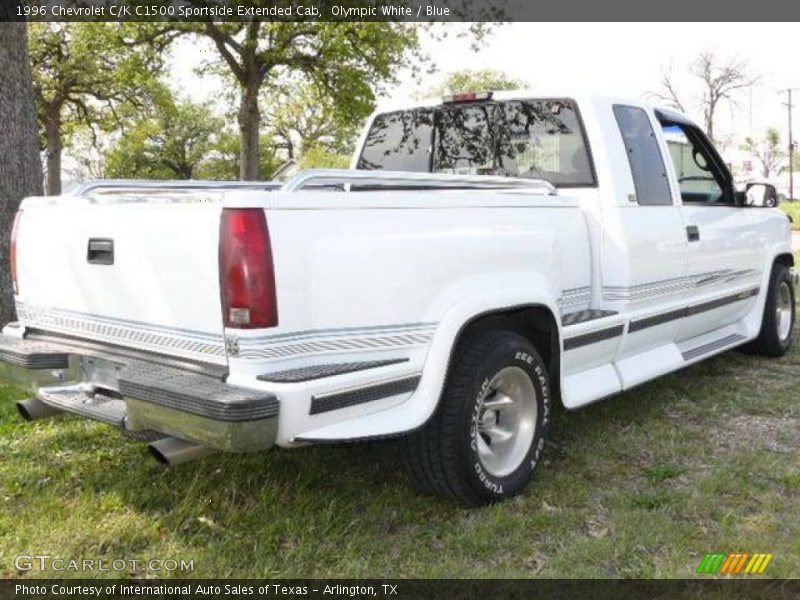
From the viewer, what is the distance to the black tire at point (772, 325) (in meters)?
6.41

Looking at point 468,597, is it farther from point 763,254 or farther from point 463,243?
point 763,254

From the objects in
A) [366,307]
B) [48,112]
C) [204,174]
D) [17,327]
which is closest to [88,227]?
[17,327]

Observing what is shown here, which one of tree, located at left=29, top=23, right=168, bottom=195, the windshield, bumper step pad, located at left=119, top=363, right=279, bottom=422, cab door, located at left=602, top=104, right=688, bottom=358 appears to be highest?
tree, located at left=29, top=23, right=168, bottom=195

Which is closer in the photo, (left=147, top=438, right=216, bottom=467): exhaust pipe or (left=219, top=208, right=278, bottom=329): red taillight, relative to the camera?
(left=219, top=208, right=278, bottom=329): red taillight

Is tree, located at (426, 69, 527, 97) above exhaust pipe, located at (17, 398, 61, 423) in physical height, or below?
above

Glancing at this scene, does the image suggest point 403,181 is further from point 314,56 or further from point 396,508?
point 314,56

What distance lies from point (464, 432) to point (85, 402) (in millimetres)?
1629

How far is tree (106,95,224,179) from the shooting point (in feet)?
133

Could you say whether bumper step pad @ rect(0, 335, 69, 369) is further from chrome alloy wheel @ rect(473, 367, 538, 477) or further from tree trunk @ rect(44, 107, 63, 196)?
tree trunk @ rect(44, 107, 63, 196)

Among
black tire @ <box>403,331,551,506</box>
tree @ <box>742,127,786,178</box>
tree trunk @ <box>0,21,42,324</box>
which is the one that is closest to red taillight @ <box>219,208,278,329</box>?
black tire @ <box>403,331,551,506</box>

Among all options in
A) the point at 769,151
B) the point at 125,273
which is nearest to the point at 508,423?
the point at 125,273

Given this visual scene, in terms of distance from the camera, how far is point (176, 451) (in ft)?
9.95

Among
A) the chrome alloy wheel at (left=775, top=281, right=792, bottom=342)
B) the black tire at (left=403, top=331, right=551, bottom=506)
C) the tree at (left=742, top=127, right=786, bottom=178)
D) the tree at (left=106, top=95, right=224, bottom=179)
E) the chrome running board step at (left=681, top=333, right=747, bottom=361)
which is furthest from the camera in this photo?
the tree at (left=742, top=127, right=786, bottom=178)

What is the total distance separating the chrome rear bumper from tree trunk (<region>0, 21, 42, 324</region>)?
2.50 meters
